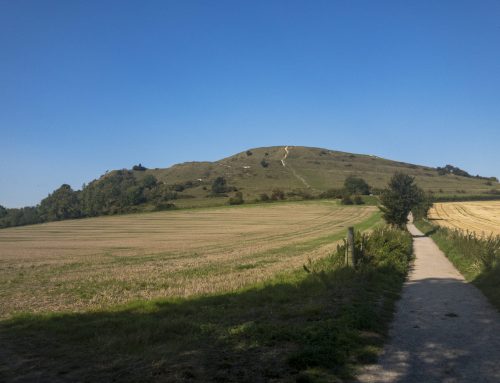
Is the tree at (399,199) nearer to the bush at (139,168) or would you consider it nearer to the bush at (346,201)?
the bush at (346,201)

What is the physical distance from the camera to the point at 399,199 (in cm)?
4244

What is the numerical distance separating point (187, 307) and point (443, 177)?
15856 centimetres

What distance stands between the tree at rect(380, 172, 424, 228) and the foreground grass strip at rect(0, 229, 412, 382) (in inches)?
1242

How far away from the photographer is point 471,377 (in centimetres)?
595

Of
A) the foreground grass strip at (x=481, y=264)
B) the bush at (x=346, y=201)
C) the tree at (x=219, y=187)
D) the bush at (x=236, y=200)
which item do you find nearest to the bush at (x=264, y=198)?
the bush at (x=236, y=200)

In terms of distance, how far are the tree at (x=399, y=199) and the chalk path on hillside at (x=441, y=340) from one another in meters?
29.7

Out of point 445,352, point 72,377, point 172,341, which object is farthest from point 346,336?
point 72,377

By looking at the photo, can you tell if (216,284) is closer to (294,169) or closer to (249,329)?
(249,329)

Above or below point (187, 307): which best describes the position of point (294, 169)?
above

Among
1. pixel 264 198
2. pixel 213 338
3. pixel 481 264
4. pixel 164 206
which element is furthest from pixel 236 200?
pixel 213 338

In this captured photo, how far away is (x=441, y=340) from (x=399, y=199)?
36.5m

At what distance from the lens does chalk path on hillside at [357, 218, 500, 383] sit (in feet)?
19.9

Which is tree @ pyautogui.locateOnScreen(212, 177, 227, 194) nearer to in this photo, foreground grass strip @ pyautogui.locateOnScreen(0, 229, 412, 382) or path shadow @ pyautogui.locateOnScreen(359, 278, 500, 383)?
foreground grass strip @ pyautogui.locateOnScreen(0, 229, 412, 382)

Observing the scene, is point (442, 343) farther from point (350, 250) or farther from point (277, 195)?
point (277, 195)
